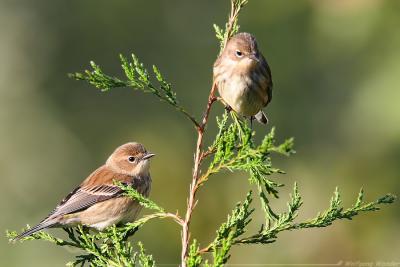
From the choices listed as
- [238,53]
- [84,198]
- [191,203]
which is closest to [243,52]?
[238,53]

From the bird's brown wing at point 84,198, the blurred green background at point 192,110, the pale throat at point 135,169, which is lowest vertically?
the bird's brown wing at point 84,198

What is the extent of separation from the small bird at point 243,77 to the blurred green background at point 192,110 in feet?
9.73

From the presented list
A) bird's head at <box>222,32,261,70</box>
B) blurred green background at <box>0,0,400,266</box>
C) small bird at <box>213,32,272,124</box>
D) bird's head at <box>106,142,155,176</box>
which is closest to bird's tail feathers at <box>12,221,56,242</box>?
bird's head at <box>106,142,155,176</box>

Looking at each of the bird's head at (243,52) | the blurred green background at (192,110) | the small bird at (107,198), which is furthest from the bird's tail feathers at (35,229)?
the blurred green background at (192,110)

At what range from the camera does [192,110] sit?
Result: 1298cm

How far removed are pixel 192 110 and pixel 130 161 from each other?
234 inches

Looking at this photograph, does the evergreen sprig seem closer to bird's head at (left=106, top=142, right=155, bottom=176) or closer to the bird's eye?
the bird's eye

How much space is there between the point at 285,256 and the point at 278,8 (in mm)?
6001

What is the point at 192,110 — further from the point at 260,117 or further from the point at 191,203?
the point at 191,203

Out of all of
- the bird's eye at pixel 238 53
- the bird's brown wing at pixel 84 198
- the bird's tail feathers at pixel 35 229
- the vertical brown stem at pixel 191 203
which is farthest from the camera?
the bird's brown wing at pixel 84 198

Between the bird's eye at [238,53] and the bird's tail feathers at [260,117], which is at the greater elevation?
the bird's eye at [238,53]

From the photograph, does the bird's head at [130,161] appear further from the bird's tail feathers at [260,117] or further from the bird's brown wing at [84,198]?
the bird's tail feathers at [260,117]

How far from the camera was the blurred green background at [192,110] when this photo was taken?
974 cm

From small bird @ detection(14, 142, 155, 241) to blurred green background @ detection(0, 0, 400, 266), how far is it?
2335 mm
